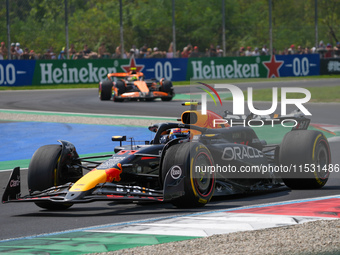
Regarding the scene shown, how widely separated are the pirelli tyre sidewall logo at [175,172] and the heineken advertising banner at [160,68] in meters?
24.6

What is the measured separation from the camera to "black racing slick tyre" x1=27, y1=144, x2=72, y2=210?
817 cm

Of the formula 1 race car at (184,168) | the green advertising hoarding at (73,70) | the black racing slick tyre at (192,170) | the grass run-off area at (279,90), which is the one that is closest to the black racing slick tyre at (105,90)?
the grass run-off area at (279,90)

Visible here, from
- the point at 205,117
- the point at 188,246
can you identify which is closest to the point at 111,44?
the point at 205,117

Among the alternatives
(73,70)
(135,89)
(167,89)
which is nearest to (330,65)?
(73,70)

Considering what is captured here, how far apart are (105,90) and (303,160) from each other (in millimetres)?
18348

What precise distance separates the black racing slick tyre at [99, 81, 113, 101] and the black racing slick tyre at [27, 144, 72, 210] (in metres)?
18.1

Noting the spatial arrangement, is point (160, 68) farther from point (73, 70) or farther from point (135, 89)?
point (135, 89)

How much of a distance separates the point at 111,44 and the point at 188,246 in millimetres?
47498

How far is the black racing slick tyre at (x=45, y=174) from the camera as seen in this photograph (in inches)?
322

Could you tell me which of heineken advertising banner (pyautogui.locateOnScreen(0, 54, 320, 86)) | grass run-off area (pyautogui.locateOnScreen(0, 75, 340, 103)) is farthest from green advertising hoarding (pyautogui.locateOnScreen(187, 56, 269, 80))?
grass run-off area (pyautogui.locateOnScreen(0, 75, 340, 103))

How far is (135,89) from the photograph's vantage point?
85.5 feet

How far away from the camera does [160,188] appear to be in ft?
26.4

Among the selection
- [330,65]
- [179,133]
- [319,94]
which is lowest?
[319,94]

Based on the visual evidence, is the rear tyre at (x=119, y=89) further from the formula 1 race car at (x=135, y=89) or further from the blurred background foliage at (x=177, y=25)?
the blurred background foliage at (x=177, y=25)
